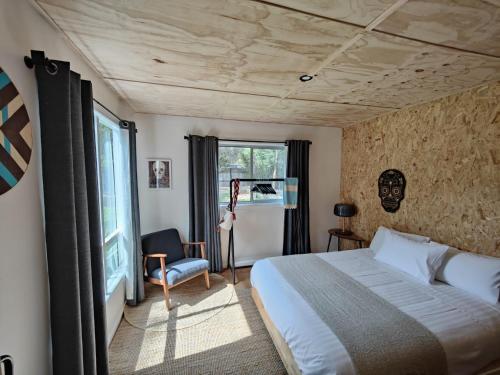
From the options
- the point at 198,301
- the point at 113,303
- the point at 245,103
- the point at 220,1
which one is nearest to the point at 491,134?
the point at 245,103

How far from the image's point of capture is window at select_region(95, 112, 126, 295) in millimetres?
2242

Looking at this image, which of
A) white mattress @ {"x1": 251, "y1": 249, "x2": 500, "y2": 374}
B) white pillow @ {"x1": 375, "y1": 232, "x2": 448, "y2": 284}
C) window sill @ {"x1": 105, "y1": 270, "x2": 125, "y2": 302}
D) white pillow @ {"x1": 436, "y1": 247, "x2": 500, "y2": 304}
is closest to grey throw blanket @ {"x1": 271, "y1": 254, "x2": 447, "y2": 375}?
white mattress @ {"x1": 251, "y1": 249, "x2": 500, "y2": 374}

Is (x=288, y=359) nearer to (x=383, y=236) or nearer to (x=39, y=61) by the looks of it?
(x=383, y=236)

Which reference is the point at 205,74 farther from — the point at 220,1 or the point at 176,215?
the point at 176,215

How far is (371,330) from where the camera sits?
4.66 ft

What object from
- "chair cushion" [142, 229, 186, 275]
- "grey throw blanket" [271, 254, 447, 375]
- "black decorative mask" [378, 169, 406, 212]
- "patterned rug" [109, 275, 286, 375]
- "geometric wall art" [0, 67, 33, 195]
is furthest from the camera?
"black decorative mask" [378, 169, 406, 212]

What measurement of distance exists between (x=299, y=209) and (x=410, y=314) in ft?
7.27

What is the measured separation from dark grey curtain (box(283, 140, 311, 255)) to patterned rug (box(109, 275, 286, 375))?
53.2 inches

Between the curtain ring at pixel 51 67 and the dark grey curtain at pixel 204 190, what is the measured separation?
6.98 ft

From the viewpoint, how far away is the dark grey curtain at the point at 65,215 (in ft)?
3.49

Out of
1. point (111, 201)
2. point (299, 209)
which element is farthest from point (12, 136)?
point (299, 209)

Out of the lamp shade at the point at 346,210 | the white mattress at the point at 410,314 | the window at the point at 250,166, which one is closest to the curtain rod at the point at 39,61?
the white mattress at the point at 410,314

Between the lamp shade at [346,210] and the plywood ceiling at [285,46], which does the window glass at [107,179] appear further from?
the lamp shade at [346,210]

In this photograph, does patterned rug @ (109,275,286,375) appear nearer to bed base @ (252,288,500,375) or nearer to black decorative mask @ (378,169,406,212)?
bed base @ (252,288,500,375)
